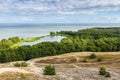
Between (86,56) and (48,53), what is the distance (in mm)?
21580

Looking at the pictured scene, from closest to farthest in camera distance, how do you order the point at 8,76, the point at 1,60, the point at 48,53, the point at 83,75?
the point at 8,76, the point at 83,75, the point at 1,60, the point at 48,53

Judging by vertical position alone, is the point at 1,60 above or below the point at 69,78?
below


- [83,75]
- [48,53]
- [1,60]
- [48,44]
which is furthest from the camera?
[48,44]

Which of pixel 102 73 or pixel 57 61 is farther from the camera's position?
pixel 57 61

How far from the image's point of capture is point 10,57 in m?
72.1

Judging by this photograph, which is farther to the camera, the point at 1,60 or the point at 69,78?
the point at 1,60

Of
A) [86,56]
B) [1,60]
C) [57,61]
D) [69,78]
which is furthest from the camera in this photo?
[1,60]

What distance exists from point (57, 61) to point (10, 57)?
23.2 m

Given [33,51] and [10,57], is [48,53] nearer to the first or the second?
[33,51]

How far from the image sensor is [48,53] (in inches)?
3039

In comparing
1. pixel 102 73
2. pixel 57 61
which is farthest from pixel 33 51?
pixel 102 73

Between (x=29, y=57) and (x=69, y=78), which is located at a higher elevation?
(x=69, y=78)

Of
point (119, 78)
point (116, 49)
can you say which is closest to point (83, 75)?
point (119, 78)

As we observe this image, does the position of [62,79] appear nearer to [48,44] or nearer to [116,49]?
[48,44]
